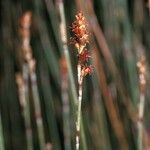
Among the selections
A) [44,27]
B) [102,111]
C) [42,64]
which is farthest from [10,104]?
[102,111]

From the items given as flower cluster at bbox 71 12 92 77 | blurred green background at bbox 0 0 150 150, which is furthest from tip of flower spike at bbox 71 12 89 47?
blurred green background at bbox 0 0 150 150

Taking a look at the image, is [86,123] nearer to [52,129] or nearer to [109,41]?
[52,129]

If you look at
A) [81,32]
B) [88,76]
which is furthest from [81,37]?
[88,76]

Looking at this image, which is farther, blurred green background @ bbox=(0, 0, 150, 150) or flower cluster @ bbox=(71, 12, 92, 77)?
blurred green background @ bbox=(0, 0, 150, 150)

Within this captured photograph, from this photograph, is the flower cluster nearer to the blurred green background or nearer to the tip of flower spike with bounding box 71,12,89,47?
the tip of flower spike with bounding box 71,12,89,47

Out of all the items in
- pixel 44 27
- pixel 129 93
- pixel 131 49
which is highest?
pixel 44 27

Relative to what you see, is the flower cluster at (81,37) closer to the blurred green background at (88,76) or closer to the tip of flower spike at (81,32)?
the tip of flower spike at (81,32)

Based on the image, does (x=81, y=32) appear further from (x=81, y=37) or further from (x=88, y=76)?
(x=88, y=76)

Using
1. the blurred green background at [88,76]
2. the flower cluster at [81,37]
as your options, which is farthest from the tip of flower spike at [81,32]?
the blurred green background at [88,76]
